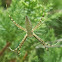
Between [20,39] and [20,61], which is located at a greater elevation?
[20,39]

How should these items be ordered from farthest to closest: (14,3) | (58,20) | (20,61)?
(20,61)
(14,3)
(58,20)

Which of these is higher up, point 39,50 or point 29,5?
point 29,5

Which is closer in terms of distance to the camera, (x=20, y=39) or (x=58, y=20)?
(x=58, y=20)

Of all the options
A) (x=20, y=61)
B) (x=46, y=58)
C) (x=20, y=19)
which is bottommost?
(x=20, y=61)

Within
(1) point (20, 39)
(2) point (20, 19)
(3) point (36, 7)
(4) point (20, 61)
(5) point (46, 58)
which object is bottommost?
(4) point (20, 61)

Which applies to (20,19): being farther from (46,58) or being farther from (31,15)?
(46,58)

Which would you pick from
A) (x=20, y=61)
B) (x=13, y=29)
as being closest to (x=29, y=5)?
(x=13, y=29)

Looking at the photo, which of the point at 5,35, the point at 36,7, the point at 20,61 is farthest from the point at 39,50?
the point at 36,7

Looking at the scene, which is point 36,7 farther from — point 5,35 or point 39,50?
point 39,50

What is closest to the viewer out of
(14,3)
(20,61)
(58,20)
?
(58,20)
